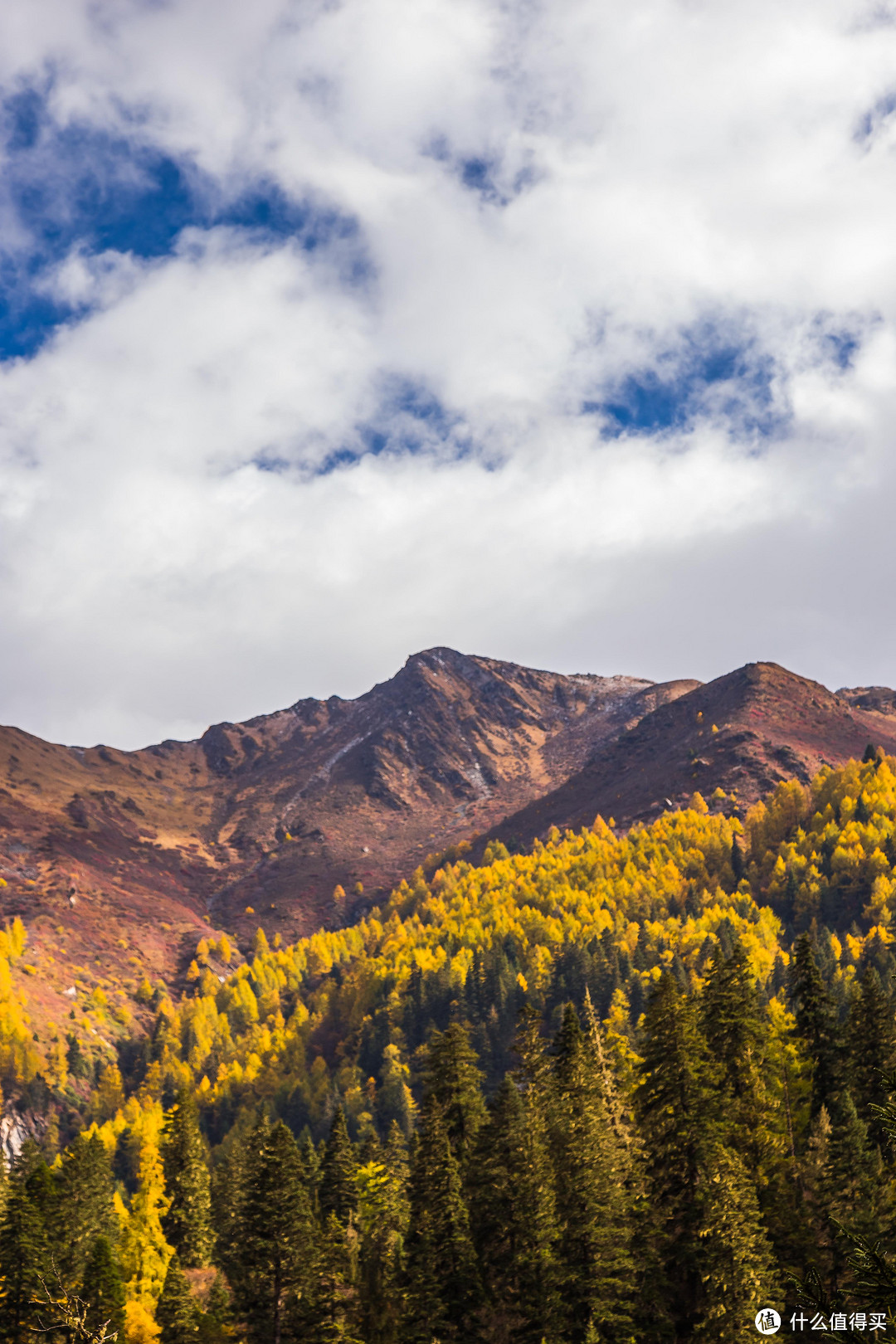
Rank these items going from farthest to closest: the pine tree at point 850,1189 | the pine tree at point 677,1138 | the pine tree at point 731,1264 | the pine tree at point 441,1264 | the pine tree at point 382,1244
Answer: the pine tree at point 382,1244 → the pine tree at point 441,1264 → the pine tree at point 850,1189 → the pine tree at point 677,1138 → the pine tree at point 731,1264

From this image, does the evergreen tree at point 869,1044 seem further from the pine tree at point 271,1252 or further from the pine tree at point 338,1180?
the pine tree at point 338,1180

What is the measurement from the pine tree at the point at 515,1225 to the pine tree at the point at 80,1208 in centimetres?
3161

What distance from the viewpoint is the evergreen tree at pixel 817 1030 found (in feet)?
172

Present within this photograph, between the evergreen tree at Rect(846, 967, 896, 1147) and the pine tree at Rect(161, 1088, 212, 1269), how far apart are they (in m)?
49.6

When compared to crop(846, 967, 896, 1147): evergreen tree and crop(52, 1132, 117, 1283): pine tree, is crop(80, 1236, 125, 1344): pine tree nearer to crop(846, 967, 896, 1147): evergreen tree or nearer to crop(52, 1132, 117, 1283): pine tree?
crop(52, 1132, 117, 1283): pine tree

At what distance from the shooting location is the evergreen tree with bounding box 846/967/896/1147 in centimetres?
5181

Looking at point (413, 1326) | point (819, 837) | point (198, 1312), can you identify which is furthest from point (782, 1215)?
point (819, 837)

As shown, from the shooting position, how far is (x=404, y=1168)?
75.9 meters

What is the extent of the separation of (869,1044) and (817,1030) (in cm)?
264

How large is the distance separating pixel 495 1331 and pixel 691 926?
136 meters

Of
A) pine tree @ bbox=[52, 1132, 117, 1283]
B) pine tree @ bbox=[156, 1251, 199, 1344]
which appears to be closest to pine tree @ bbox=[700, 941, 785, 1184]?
pine tree @ bbox=[156, 1251, 199, 1344]


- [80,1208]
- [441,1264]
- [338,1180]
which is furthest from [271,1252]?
[80,1208]

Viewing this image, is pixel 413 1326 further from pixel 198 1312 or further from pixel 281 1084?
pixel 281 1084

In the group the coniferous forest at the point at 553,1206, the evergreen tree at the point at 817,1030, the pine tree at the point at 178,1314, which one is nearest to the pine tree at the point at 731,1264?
the coniferous forest at the point at 553,1206
